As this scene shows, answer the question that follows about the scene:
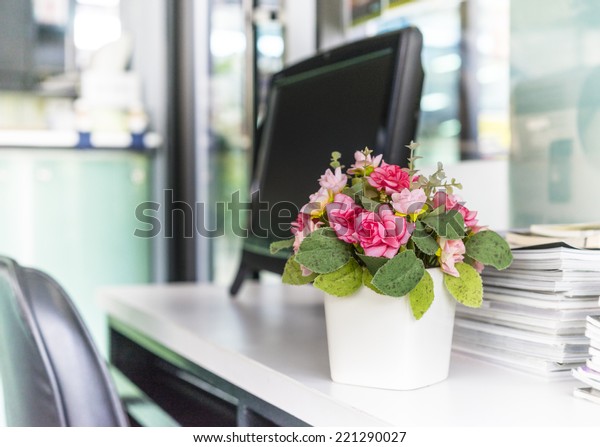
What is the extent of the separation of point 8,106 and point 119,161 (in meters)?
0.56

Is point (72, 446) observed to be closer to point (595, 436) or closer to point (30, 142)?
point (595, 436)

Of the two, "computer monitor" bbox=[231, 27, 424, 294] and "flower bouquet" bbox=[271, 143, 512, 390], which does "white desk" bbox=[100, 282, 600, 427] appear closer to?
"flower bouquet" bbox=[271, 143, 512, 390]

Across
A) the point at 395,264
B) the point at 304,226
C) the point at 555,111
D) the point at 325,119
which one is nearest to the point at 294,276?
the point at 304,226

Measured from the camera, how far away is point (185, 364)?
132 cm

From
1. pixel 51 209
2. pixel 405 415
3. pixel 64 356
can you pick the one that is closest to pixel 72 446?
pixel 64 356

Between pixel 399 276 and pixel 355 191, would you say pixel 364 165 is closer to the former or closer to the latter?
pixel 355 191

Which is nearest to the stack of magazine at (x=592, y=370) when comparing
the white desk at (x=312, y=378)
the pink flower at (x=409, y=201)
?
the white desk at (x=312, y=378)

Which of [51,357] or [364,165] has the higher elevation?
[364,165]

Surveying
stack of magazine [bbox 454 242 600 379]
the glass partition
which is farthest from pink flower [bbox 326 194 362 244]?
the glass partition

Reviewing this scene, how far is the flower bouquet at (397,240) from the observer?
0.87 metres

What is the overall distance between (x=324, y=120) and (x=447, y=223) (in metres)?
0.60

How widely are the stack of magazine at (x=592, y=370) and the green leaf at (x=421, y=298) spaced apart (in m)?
0.19

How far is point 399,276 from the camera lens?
0.86 metres

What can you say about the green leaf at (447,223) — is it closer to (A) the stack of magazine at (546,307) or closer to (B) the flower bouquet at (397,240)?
(B) the flower bouquet at (397,240)
